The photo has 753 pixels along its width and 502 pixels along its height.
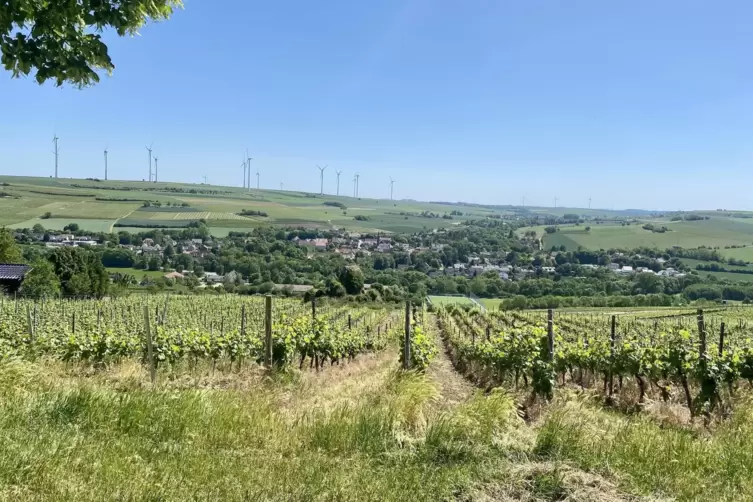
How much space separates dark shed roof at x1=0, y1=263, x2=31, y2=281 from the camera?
4525cm

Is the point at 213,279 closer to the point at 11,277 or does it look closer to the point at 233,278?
the point at 233,278

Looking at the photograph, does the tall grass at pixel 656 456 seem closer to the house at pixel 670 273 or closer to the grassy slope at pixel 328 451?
the grassy slope at pixel 328 451

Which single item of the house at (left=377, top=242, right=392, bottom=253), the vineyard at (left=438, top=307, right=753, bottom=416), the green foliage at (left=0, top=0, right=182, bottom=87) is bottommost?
the house at (left=377, top=242, right=392, bottom=253)

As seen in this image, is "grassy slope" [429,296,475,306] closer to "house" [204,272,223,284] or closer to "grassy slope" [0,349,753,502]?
"house" [204,272,223,284]

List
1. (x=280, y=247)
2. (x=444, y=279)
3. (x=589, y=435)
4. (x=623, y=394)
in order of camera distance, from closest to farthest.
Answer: (x=589, y=435)
(x=623, y=394)
(x=444, y=279)
(x=280, y=247)

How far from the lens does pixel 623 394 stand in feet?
37.5

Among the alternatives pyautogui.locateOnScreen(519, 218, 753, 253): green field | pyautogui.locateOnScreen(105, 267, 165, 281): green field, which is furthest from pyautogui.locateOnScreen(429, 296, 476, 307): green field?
pyautogui.locateOnScreen(519, 218, 753, 253): green field

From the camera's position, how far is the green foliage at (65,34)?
3424mm

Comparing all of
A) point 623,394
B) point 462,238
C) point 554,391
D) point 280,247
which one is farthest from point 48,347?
point 462,238

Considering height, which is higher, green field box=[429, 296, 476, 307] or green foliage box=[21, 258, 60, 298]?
green foliage box=[21, 258, 60, 298]

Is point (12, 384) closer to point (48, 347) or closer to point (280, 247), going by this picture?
point (48, 347)

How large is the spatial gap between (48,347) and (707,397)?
517 inches

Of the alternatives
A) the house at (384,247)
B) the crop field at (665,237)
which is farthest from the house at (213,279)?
the crop field at (665,237)

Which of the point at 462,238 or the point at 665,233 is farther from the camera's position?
the point at 462,238
